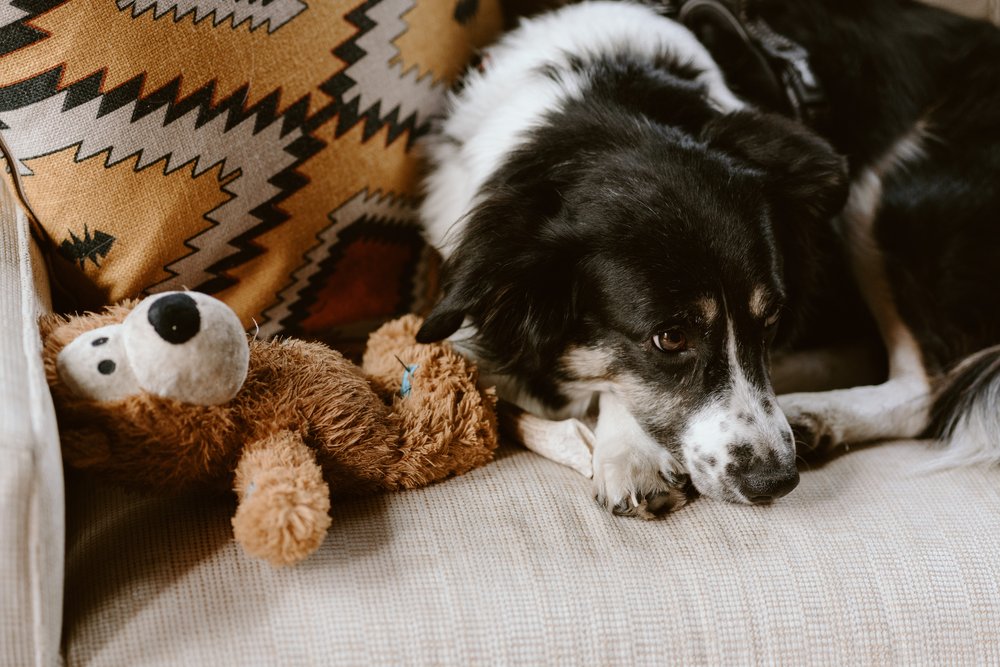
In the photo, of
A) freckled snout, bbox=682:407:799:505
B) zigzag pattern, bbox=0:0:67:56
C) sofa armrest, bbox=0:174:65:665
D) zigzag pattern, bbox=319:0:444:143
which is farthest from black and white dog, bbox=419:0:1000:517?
zigzag pattern, bbox=0:0:67:56

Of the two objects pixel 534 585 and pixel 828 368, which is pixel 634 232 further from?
pixel 828 368

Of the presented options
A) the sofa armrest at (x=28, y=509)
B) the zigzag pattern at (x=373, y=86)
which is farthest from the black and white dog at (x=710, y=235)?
the sofa armrest at (x=28, y=509)

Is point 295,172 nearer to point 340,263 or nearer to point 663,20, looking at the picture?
point 340,263

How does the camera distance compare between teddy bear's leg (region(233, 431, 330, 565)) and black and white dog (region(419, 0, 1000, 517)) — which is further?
black and white dog (region(419, 0, 1000, 517))

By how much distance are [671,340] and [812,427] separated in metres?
0.35

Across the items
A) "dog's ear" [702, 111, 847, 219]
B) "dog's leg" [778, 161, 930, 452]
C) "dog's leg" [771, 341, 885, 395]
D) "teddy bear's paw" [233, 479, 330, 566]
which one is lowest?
"dog's leg" [771, 341, 885, 395]

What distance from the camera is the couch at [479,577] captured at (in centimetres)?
96

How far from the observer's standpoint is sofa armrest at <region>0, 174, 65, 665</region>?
852 mm

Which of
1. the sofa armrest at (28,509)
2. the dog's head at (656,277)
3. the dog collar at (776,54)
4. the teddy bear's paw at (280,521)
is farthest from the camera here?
the dog collar at (776,54)

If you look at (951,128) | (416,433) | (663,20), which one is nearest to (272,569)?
(416,433)

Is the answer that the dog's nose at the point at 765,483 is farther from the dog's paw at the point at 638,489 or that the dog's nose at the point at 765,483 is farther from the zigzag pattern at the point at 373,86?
the zigzag pattern at the point at 373,86

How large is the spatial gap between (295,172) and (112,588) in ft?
2.45

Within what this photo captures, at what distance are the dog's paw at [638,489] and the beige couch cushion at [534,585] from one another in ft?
0.06

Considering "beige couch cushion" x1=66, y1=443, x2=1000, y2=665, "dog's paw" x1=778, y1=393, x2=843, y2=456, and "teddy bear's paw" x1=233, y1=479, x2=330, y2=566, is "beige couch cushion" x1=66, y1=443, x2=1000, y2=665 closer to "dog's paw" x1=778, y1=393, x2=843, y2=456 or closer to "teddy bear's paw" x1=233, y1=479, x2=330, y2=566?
"teddy bear's paw" x1=233, y1=479, x2=330, y2=566
